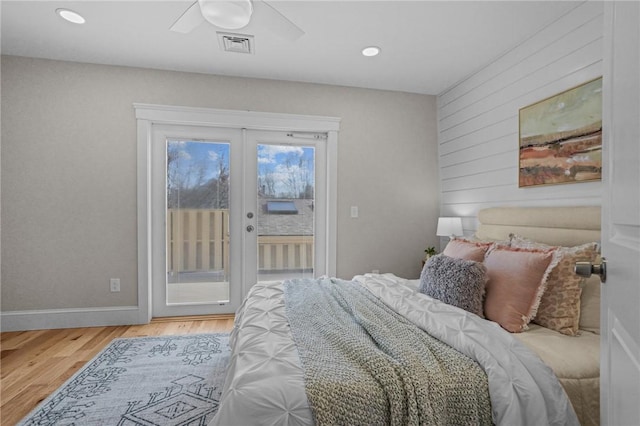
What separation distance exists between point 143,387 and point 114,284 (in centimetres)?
150

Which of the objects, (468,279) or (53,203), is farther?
(53,203)

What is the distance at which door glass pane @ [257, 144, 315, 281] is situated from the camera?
139 inches

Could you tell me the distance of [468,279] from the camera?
69.4 inches

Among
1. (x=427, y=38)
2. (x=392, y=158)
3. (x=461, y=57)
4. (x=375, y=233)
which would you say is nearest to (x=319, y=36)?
(x=427, y=38)

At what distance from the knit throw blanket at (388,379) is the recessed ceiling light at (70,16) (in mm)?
2710

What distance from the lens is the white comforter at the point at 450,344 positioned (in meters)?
1.05

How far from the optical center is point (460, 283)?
178 cm

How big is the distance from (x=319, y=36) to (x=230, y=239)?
2116mm

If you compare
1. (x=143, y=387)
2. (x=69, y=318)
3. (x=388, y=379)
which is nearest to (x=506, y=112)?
(x=388, y=379)

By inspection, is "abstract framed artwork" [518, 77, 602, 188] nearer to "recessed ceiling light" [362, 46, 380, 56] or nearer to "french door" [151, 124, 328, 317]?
"recessed ceiling light" [362, 46, 380, 56]

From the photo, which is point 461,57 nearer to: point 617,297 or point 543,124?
point 543,124

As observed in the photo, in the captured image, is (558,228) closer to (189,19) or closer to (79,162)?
(189,19)

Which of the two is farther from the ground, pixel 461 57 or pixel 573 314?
pixel 461 57

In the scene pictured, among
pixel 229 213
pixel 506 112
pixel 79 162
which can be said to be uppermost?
pixel 506 112
